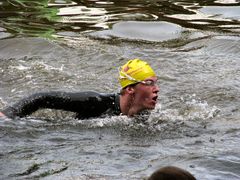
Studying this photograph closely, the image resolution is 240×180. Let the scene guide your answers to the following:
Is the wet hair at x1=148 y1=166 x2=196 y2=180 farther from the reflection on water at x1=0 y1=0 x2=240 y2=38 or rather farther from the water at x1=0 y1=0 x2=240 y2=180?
the reflection on water at x1=0 y1=0 x2=240 y2=38

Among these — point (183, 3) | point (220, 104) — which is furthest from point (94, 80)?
point (183, 3)

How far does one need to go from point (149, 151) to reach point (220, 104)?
2614 mm

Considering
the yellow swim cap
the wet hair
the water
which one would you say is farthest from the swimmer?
the wet hair

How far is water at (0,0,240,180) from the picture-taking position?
6656mm

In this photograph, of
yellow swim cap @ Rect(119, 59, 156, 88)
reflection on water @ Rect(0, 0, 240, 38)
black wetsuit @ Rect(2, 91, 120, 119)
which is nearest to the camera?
black wetsuit @ Rect(2, 91, 120, 119)

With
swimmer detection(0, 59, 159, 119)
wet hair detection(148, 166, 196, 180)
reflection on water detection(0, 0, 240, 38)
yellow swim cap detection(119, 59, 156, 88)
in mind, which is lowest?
reflection on water detection(0, 0, 240, 38)

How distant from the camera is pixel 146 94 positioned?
7840 mm

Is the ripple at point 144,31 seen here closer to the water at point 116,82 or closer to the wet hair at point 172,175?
the water at point 116,82

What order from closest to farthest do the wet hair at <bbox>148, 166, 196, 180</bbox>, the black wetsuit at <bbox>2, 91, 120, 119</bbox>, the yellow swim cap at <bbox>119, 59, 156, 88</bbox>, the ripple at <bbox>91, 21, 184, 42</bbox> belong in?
1. the wet hair at <bbox>148, 166, 196, 180</bbox>
2. the black wetsuit at <bbox>2, 91, 120, 119</bbox>
3. the yellow swim cap at <bbox>119, 59, 156, 88</bbox>
4. the ripple at <bbox>91, 21, 184, 42</bbox>

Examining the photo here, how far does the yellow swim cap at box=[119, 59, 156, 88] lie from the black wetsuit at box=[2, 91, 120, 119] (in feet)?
0.83

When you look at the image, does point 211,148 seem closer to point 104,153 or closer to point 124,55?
point 104,153

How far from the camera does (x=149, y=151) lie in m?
7.03

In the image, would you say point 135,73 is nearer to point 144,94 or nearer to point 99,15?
point 144,94

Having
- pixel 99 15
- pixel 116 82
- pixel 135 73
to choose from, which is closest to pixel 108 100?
pixel 135 73
